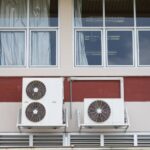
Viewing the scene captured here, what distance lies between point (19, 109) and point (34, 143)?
2.44 ft

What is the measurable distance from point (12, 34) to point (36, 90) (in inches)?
65.0

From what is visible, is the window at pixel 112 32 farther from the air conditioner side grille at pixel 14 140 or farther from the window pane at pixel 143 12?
the air conditioner side grille at pixel 14 140

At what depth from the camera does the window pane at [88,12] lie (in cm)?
1494

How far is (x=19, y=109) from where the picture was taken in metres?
14.1

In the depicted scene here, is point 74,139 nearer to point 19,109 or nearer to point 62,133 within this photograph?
point 62,133

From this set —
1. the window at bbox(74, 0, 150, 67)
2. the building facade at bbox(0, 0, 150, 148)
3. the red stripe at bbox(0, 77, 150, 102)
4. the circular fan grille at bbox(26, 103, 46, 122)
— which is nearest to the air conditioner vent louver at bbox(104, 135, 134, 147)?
the building facade at bbox(0, 0, 150, 148)

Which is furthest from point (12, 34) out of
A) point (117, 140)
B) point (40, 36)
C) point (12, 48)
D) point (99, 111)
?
point (117, 140)

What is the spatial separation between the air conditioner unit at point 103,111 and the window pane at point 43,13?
2072 millimetres

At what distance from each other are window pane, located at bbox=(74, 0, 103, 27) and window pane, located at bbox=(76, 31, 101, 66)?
8.9 inches

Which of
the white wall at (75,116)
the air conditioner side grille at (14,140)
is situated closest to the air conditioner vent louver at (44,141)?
the air conditioner side grille at (14,140)

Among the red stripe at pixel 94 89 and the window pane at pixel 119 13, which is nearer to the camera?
the red stripe at pixel 94 89

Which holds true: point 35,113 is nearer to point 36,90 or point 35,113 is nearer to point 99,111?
point 36,90

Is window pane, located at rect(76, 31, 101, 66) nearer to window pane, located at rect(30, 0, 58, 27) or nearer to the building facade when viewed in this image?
the building facade

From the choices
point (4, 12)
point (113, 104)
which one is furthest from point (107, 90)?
point (4, 12)
